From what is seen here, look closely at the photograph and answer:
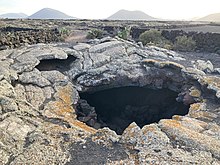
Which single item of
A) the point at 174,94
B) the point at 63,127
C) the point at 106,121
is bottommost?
the point at 106,121

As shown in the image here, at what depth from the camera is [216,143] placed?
5574mm

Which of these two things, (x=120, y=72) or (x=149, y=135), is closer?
(x=149, y=135)

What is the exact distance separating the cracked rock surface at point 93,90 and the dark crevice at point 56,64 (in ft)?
0.12

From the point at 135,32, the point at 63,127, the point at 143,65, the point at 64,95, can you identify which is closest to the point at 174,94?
the point at 143,65

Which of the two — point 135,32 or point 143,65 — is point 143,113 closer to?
point 143,65

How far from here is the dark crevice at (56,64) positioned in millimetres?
10445

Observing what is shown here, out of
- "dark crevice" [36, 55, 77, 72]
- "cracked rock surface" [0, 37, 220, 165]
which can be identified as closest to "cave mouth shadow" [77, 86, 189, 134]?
"cracked rock surface" [0, 37, 220, 165]

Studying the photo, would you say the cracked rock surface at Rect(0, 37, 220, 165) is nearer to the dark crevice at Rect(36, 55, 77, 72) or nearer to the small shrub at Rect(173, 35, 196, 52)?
the dark crevice at Rect(36, 55, 77, 72)

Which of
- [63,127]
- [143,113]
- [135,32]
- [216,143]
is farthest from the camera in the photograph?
[135,32]

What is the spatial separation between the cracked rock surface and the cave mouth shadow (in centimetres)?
51

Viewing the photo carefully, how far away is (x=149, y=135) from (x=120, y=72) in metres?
5.13

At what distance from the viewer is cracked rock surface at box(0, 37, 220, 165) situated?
207 inches

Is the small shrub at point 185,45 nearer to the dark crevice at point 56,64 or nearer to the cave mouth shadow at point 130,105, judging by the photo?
the cave mouth shadow at point 130,105

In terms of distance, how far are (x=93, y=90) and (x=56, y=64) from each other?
68.8 inches
